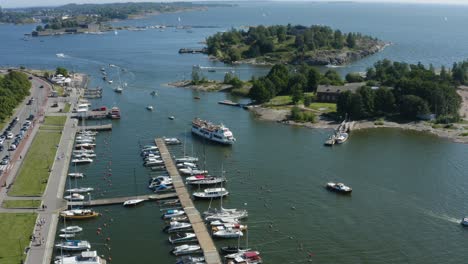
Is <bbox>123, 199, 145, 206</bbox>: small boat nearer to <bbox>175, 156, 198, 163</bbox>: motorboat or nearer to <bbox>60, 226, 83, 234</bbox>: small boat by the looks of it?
<bbox>60, 226, 83, 234</bbox>: small boat

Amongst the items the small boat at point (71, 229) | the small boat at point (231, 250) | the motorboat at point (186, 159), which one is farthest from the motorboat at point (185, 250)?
the motorboat at point (186, 159)

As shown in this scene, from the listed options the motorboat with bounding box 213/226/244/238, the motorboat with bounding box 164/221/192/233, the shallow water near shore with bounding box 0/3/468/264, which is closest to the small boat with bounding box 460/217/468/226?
the shallow water near shore with bounding box 0/3/468/264

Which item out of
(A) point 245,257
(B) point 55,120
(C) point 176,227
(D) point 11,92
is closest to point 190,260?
(A) point 245,257

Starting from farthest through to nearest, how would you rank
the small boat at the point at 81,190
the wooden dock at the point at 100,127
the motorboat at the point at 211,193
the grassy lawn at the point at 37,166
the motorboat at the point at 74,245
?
1. the wooden dock at the point at 100,127
2. the small boat at the point at 81,190
3. the motorboat at the point at 211,193
4. the grassy lawn at the point at 37,166
5. the motorboat at the point at 74,245

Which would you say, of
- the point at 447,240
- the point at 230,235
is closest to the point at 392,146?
the point at 447,240

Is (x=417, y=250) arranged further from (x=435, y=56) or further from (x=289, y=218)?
(x=435, y=56)

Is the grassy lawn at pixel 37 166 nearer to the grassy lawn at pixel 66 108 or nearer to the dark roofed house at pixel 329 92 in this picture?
the grassy lawn at pixel 66 108
